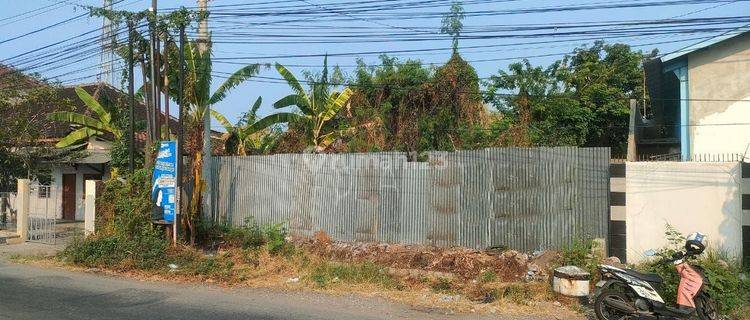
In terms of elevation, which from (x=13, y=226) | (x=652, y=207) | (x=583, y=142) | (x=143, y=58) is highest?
(x=143, y=58)

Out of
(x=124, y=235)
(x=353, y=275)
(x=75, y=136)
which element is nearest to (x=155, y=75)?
(x=124, y=235)

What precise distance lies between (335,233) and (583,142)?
11.5 m

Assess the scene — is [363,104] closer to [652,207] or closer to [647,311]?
[652,207]

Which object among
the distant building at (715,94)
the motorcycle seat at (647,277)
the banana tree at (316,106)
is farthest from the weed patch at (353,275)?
the banana tree at (316,106)

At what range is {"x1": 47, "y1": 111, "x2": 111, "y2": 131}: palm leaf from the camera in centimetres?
1858

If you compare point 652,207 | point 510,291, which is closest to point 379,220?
point 510,291

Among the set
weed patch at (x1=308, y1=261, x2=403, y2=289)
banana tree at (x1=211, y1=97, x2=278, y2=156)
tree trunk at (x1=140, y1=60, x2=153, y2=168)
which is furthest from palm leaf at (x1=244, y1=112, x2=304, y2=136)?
weed patch at (x1=308, y1=261, x2=403, y2=289)

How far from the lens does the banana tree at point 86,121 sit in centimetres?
1875

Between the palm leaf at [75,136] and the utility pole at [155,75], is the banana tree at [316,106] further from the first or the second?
the palm leaf at [75,136]

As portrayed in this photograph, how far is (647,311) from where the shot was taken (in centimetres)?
721

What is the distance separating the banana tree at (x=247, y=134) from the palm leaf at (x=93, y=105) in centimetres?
353

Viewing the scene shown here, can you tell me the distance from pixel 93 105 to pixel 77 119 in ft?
2.30

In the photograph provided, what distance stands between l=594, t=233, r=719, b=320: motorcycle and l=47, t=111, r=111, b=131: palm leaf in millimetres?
17165

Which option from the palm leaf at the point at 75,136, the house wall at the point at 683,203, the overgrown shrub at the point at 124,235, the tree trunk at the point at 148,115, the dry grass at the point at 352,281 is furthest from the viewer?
the palm leaf at the point at 75,136
